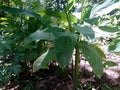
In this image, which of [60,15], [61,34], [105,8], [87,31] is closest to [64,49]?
[61,34]

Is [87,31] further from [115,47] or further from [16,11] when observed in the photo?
[16,11]

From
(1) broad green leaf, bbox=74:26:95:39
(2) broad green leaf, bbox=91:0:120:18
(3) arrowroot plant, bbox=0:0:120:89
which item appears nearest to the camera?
(1) broad green leaf, bbox=74:26:95:39

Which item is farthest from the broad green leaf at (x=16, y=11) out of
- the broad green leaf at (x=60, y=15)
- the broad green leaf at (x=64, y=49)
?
the broad green leaf at (x=64, y=49)

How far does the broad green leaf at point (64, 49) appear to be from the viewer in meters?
1.91

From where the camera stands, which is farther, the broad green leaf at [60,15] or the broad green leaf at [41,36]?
the broad green leaf at [60,15]

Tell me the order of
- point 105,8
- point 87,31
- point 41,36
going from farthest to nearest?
point 105,8 → point 41,36 → point 87,31

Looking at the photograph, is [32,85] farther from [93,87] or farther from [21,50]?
[93,87]

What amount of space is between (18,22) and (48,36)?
73 centimetres

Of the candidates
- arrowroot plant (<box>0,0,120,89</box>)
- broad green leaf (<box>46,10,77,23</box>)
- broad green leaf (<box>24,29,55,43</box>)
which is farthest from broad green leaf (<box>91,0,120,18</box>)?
broad green leaf (<box>24,29,55,43</box>)

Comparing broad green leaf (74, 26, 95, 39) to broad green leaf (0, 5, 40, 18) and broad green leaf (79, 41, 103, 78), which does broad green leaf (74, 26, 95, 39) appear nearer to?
broad green leaf (79, 41, 103, 78)

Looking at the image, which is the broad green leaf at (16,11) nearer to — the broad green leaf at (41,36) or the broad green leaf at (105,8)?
the broad green leaf at (41,36)

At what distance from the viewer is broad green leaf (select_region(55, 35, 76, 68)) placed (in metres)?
1.91

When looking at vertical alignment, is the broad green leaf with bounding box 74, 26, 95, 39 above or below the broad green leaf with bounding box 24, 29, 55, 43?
above

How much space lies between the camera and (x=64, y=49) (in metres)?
1.97
